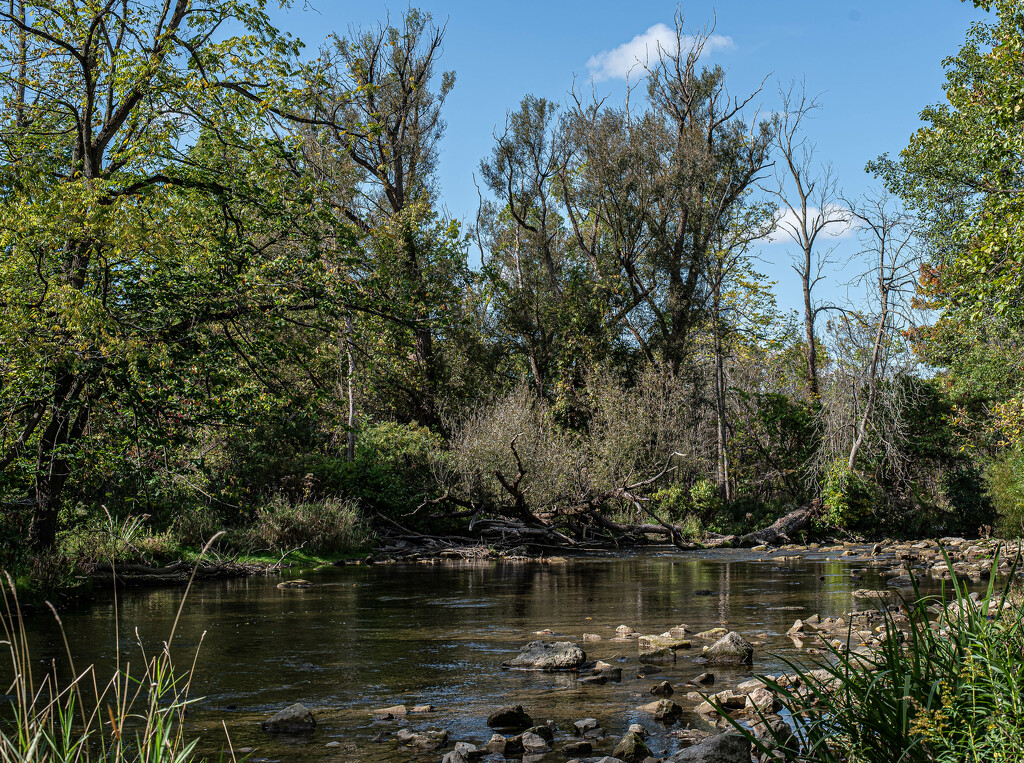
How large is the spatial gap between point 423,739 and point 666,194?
28409 mm

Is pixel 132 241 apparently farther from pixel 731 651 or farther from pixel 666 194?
pixel 666 194

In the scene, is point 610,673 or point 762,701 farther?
point 610,673

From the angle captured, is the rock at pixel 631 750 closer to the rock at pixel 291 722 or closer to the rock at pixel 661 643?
the rock at pixel 291 722

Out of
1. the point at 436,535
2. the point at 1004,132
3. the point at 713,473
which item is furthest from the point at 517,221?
the point at 1004,132

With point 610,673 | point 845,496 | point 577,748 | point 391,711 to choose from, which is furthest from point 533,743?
point 845,496

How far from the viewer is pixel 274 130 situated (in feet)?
49.9

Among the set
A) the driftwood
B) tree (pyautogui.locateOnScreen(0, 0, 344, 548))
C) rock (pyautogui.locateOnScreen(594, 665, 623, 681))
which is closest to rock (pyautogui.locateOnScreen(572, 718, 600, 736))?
rock (pyautogui.locateOnScreen(594, 665, 623, 681))

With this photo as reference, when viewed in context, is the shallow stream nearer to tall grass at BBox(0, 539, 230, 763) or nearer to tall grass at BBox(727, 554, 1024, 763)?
tall grass at BBox(0, 539, 230, 763)

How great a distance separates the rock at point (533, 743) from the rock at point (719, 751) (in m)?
0.90

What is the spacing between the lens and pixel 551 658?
25.6 ft

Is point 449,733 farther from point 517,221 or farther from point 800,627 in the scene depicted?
point 517,221

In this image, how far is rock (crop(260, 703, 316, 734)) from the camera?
582 cm

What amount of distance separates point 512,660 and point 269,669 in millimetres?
2343

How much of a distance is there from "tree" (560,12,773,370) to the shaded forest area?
0.13 m
